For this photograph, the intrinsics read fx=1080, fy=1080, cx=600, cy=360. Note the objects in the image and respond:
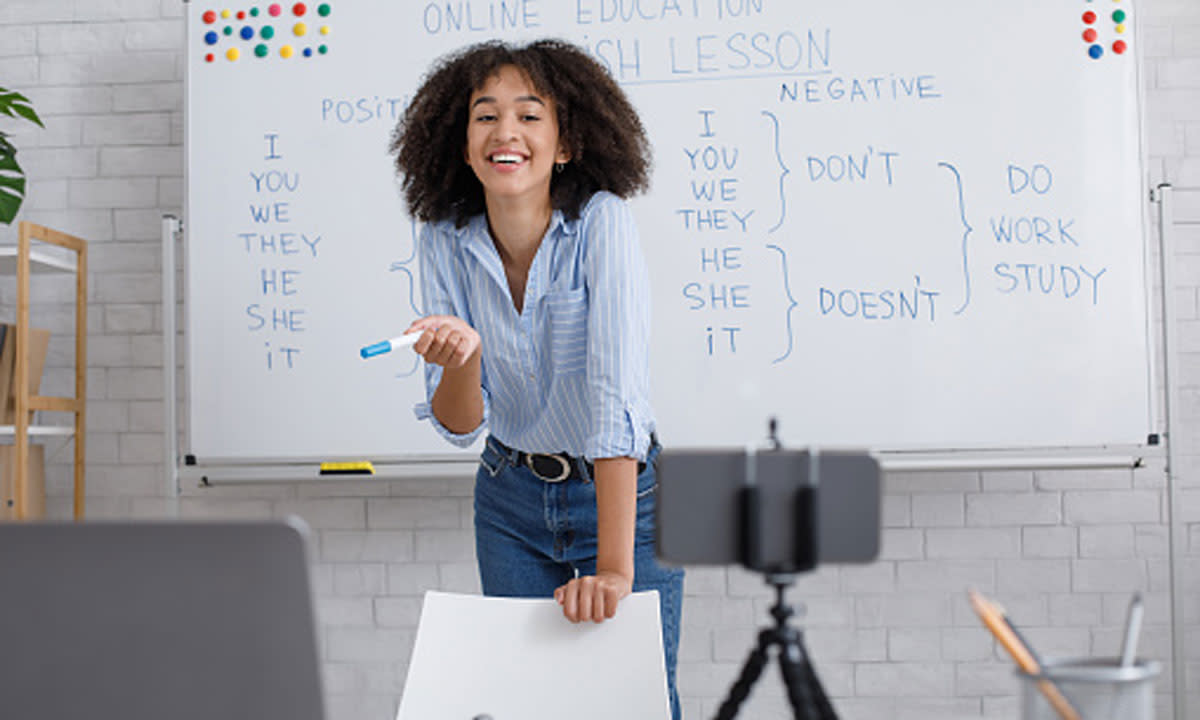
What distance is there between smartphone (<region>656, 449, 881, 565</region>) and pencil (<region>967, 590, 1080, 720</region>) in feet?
0.20

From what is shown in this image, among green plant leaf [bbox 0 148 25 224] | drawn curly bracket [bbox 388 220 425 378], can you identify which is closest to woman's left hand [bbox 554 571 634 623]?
drawn curly bracket [bbox 388 220 425 378]

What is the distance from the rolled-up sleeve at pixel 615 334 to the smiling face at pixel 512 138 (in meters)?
0.09

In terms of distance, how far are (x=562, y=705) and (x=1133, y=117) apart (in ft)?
6.64

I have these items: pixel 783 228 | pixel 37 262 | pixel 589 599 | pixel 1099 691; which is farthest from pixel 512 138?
pixel 37 262

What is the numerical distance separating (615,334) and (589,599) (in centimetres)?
37

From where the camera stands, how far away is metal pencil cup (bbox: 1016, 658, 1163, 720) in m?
0.50

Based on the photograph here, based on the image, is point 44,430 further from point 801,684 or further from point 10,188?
point 801,684

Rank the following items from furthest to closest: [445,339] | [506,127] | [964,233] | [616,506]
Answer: [964,233]
[506,127]
[616,506]
[445,339]

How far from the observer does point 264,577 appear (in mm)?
492

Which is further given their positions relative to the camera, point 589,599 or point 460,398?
point 460,398

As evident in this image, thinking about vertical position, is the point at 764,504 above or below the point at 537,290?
below

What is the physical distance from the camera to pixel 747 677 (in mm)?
600

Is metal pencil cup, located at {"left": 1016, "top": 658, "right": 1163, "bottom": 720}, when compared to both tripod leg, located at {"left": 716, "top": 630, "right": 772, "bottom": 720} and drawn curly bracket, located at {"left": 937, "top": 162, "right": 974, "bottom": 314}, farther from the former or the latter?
drawn curly bracket, located at {"left": 937, "top": 162, "right": 974, "bottom": 314}

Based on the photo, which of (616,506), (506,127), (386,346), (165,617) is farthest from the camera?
(506,127)
